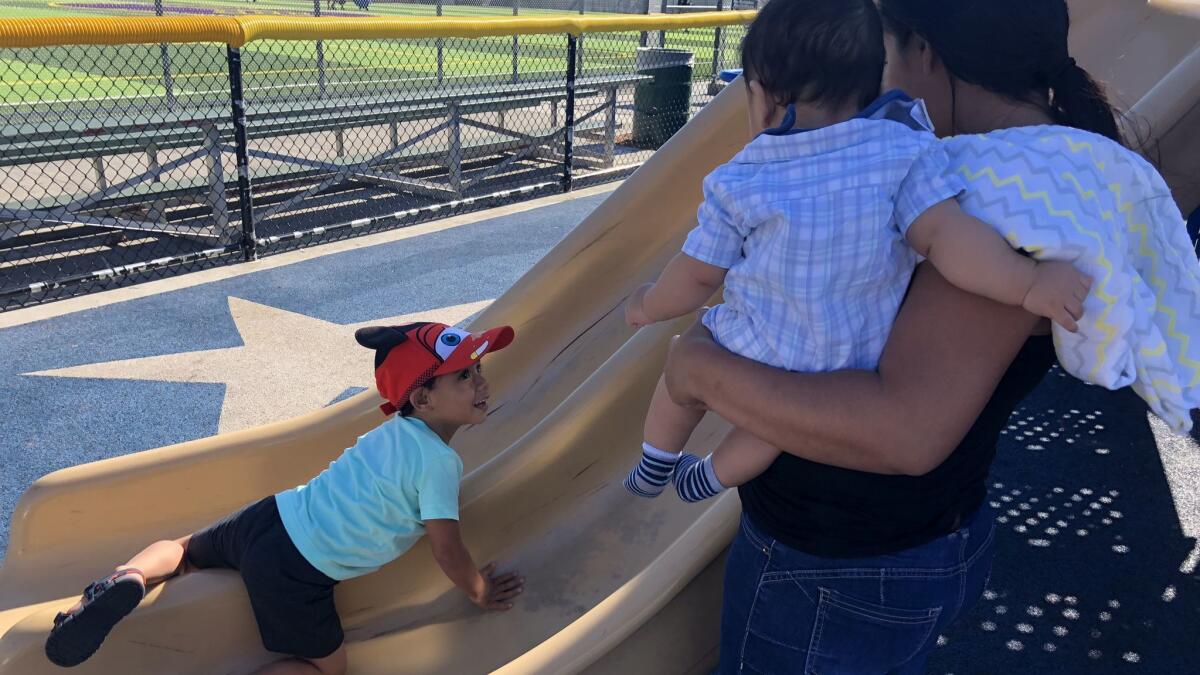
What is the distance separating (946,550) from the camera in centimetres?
136

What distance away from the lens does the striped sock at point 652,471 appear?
1864 mm

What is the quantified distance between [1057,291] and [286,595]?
5.99 feet

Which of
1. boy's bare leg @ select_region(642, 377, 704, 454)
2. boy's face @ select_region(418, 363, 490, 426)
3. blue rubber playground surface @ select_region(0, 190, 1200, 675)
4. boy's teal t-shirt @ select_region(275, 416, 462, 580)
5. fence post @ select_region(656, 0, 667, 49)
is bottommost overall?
blue rubber playground surface @ select_region(0, 190, 1200, 675)

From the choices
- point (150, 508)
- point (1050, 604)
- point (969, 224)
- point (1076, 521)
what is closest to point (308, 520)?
point (150, 508)

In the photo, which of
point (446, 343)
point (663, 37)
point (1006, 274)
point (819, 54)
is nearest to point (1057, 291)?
point (1006, 274)

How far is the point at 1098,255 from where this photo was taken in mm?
1140

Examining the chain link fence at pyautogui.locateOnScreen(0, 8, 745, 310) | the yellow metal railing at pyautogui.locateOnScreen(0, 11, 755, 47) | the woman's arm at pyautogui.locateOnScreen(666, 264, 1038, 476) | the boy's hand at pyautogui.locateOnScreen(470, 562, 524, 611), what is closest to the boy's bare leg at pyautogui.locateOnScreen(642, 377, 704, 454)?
the woman's arm at pyautogui.locateOnScreen(666, 264, 1038, 476)

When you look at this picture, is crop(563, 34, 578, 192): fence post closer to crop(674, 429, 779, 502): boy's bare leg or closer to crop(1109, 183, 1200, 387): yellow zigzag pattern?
crop(674, 429, 779, 502): boy's bare leg

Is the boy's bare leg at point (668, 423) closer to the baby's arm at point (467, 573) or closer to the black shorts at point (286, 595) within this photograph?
the baby's arm at point (467, 573)

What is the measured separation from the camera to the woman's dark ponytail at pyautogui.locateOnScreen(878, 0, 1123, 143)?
121 cm

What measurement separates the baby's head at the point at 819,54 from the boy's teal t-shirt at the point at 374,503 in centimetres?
128

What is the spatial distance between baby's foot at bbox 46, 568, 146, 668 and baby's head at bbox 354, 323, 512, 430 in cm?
72

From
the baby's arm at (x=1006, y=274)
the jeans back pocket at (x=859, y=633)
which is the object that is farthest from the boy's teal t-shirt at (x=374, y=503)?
the baby's arm at (x=1006, y=274)

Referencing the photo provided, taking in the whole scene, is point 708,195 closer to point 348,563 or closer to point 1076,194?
point 1076,194
